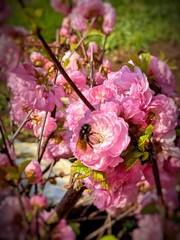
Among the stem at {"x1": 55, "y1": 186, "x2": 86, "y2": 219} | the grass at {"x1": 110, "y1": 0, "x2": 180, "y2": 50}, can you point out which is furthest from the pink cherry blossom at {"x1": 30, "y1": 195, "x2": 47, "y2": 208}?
the grass at {"x1": 110, "y1": 0, "x2": 180, "y2": 50}

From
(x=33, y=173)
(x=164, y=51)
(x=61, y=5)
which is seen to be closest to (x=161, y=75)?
(x=33, y=173)

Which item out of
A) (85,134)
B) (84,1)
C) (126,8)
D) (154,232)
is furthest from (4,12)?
(126,8)

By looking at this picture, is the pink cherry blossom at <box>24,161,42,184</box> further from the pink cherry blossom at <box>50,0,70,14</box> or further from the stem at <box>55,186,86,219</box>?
the pink cherry blossom at <box>50,0,70,14</box>

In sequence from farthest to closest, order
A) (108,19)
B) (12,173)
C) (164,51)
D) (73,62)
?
(164,51) < (108,19) < (73,62) < (12,173)

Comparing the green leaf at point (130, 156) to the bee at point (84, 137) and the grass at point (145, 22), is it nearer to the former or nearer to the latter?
the bee at point (84, 137)

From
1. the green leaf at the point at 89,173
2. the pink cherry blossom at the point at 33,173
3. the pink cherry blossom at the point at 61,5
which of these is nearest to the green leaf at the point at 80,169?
the green leaf at the point at 89,173

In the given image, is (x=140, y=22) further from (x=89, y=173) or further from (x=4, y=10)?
(x=4, y=10)

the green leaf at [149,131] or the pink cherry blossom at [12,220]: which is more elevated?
the pink cherry blossom at [12,220]
